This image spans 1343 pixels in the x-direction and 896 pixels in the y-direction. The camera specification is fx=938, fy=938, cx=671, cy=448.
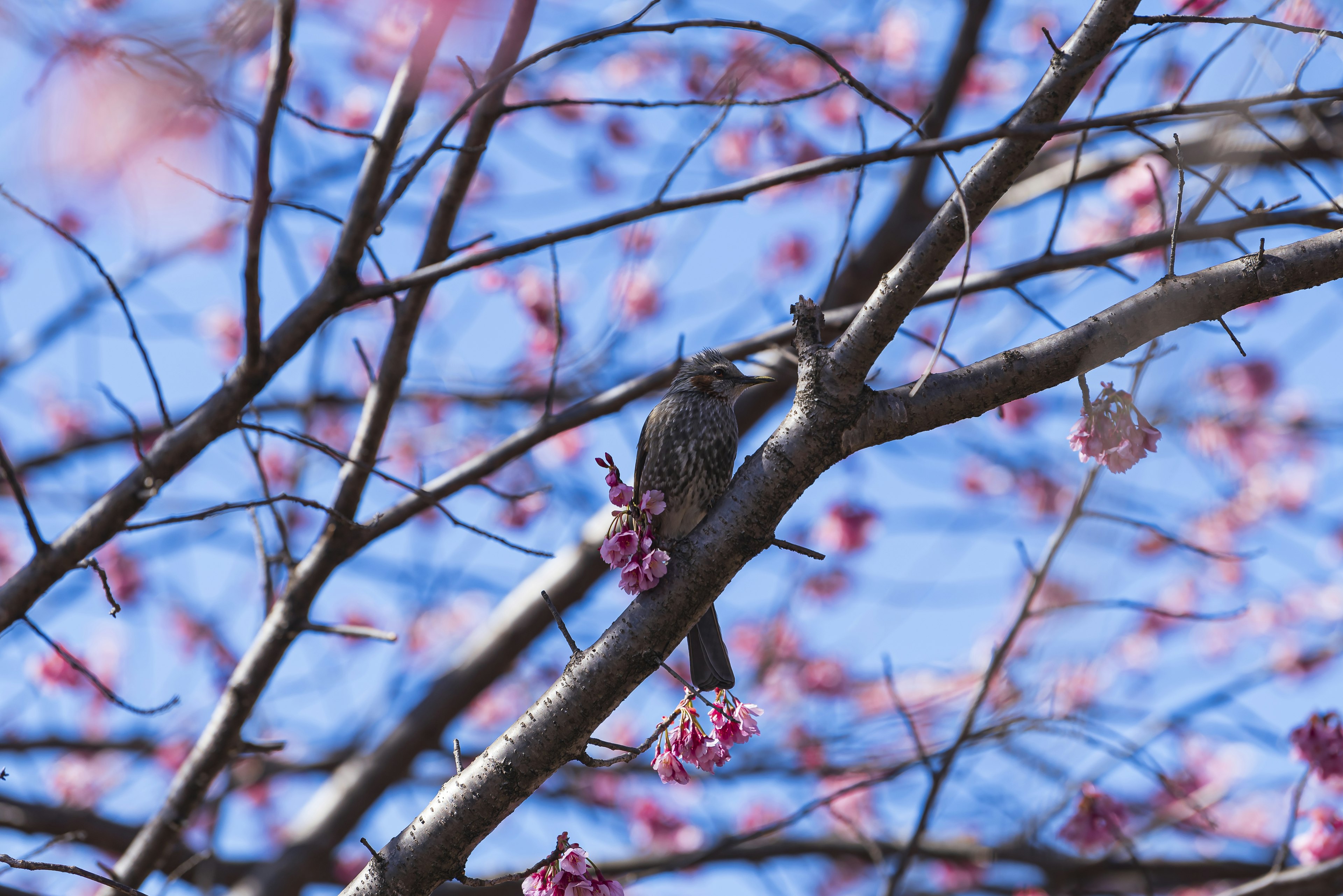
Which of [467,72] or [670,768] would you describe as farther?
[467,72]

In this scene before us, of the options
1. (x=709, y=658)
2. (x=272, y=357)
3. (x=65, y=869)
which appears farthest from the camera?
(x=709, y=658)

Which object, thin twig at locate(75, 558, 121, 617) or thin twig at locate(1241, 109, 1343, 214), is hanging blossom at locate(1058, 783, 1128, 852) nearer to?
thin twig at locate(1241, 109, 1343, 214)

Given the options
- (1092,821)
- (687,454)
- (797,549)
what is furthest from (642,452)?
(1092,821)

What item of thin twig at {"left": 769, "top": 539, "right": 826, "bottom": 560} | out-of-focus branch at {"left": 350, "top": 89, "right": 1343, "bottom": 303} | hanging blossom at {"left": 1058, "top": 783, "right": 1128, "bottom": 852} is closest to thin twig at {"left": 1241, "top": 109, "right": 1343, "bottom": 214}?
out-of-focus branch at {"left": 350, "top": 89, "right": 1343, "bottom": 303}

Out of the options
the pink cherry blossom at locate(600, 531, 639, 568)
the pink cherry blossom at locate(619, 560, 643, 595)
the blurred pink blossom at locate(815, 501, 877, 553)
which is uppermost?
the blurred pink blossom at locate(815, 501, 877, 553)

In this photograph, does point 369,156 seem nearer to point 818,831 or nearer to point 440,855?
point 440,855

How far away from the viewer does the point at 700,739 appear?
1.89 meters

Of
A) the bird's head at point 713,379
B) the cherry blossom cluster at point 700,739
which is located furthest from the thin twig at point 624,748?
the bird's head at point 713,379

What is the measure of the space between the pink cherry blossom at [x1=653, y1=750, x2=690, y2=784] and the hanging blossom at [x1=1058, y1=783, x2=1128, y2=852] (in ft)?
6.85

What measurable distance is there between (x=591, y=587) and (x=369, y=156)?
2265 mm

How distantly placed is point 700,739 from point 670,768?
0.27 feet

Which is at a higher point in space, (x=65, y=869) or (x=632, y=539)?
(x=632, y=539)

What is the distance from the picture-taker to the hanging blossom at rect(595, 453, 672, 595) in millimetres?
1846

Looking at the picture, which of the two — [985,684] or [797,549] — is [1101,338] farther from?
[985,684]
